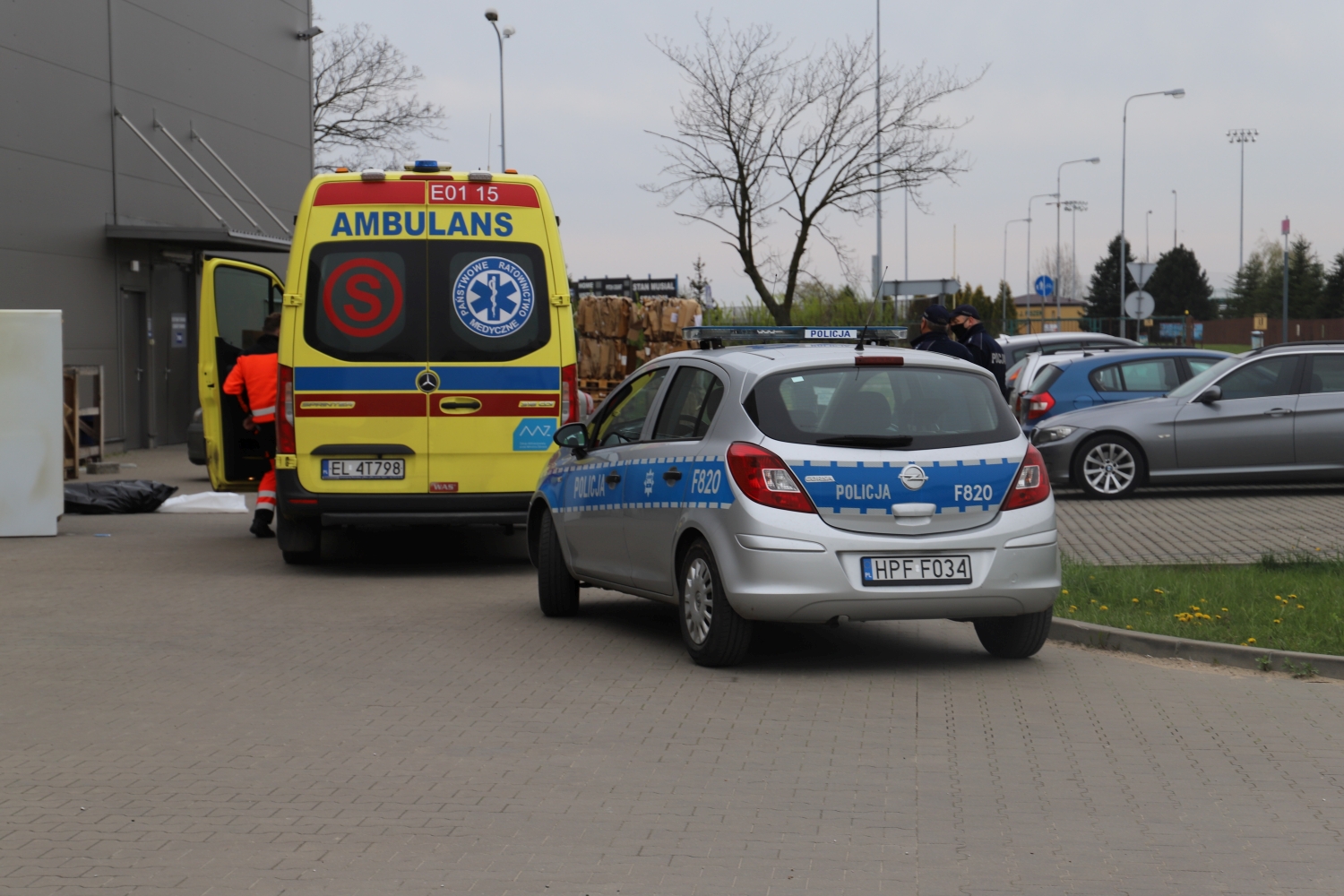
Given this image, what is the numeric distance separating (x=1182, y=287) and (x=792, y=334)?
377 ft

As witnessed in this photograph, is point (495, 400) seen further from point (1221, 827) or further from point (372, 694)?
point (1221, 827)

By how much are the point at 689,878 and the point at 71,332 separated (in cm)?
2098

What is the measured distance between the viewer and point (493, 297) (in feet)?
39.1

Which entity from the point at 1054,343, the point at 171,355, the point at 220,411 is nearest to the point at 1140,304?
the point at 1054,343

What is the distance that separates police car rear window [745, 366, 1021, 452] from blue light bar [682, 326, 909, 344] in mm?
902

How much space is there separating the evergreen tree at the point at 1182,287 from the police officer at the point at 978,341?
109 m

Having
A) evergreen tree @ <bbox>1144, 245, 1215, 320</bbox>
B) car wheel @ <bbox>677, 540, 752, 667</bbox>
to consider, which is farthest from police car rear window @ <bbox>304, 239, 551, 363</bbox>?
evergreen tree @ <bbox>1144, 245, 1215, 320</bbox>

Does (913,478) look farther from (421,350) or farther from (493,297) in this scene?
(421,350)

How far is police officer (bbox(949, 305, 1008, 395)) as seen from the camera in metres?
13.0

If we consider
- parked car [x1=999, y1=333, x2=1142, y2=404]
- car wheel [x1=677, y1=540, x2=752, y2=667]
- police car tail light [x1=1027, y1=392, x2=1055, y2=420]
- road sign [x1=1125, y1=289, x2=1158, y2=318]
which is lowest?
car wheel [x1=677, y1=540, x2=752, y2=667]

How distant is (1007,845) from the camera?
5094mm

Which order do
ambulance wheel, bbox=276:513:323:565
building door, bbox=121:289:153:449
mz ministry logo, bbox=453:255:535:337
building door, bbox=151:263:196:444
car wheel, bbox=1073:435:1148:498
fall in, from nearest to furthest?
mz ministry logo, bbox=453:255:535:337, ambulance wheel, bbox=276:513:323:565, car wheel, bbox=1073:435:1148:498, building door, bbox=121:289:153:449, building door, bbox=151:263:196:444

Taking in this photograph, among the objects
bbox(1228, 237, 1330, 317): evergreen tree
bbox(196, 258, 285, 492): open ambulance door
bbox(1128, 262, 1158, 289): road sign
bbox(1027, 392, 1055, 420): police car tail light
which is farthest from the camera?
bbox(1228, 237, 1330, 317): evergreen tree

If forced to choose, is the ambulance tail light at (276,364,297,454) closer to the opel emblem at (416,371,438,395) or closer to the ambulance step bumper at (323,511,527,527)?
the ambulance step bumper at (323,511,527,527)
